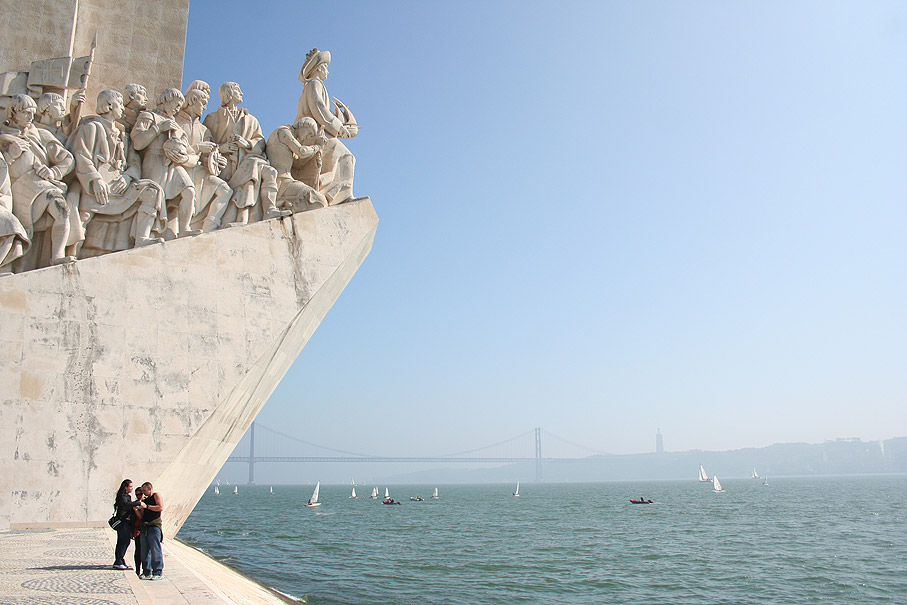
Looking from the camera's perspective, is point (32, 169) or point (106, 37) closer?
point (32, 169)

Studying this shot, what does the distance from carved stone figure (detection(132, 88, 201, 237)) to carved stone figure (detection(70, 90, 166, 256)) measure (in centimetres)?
16

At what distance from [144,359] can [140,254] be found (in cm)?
104

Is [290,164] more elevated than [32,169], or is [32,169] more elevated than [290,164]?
[290,164]

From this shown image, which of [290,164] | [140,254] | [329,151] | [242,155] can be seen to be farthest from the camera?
[329,151]

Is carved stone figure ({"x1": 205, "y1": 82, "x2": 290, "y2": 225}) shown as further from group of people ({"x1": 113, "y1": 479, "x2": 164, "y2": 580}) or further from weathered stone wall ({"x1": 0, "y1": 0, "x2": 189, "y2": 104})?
group of people ({"x1": 113, "y1": 479, "x2": 164, "y2": 580})

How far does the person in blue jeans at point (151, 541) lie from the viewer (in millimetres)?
3945

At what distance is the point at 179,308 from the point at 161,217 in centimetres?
113

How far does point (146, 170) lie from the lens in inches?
305

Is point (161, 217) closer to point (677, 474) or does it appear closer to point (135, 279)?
point (135, 279)

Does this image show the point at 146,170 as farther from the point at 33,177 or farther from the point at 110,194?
the point at 33,177

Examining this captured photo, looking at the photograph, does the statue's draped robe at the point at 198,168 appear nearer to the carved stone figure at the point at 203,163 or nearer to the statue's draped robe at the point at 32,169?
the carved stone figure at the point at 203,163

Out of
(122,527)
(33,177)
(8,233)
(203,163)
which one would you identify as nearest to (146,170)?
(203,163)

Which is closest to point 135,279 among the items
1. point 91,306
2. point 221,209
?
point 91,306

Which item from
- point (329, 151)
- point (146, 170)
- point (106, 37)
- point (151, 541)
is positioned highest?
point (106, 37)
